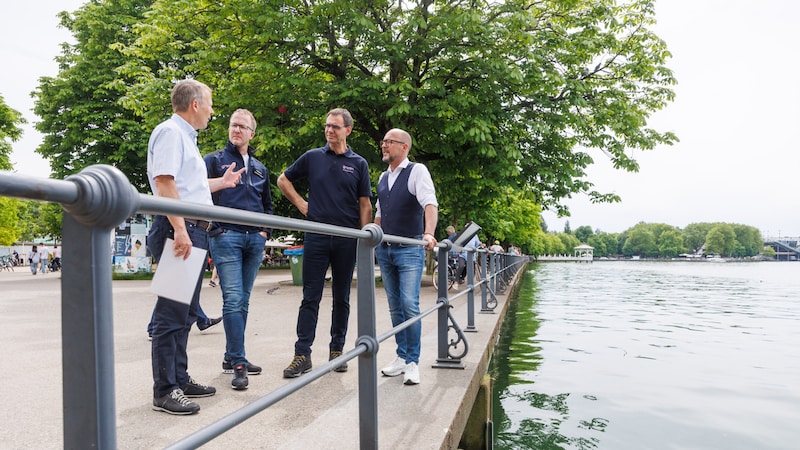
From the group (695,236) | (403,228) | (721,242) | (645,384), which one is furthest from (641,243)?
(403,228)

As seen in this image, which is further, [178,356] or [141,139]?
[141,139]

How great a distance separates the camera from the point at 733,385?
6820 mm

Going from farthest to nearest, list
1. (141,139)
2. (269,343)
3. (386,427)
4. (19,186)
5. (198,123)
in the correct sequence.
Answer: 1. (141,139)
2. (269,343)
3. (198,123)
4. (386,427)
5. (19,186)

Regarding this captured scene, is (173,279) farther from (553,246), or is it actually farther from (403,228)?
(553,246)

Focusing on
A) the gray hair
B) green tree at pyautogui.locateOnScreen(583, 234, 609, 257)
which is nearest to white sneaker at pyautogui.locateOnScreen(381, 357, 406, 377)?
the gray hair

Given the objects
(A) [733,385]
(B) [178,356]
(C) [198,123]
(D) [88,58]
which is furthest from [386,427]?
(D) [88,58]

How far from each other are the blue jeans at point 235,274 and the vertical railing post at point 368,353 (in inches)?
65.5

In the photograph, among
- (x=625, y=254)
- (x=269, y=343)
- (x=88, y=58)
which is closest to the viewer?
(x=269, y=343)

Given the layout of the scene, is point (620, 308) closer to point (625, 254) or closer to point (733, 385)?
point (733, 385)

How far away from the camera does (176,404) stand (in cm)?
329

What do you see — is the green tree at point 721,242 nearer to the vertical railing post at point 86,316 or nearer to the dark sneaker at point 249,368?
the dark sneaker at point 249,368

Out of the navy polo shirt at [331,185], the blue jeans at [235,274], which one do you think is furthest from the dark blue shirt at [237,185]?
the navy polo shirt at [331,185]

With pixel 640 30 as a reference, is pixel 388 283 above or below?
below

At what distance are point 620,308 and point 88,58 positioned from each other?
2282 cm
